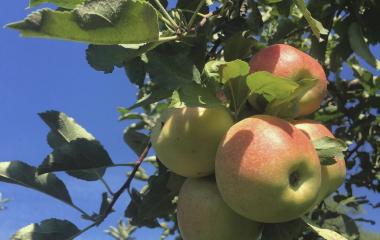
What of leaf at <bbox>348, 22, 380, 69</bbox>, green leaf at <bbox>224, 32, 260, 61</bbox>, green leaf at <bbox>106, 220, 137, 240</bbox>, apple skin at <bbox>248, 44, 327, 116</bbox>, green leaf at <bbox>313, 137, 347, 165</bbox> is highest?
green leaf at <bbox>224, 32, 260, 61</bbox>

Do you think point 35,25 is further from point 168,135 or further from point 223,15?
point 223,15

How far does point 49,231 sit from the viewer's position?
144 centimetres

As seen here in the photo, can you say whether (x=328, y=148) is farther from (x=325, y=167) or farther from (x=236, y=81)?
(x=236, y=81)

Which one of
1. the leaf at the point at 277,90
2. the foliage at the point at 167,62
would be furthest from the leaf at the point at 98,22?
the leaf at the point at 277,90

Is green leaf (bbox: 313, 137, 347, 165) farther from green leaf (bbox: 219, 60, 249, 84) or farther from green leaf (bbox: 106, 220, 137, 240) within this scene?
green leaf (bbox: 106, 220, 137, 240)

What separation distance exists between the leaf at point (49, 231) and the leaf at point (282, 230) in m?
0.56

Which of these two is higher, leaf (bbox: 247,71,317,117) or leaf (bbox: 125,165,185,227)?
leaf (bbox: 247,71,317,117)

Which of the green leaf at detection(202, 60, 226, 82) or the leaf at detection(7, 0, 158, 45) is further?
the green leaf at detection(202, 60, 226, 82)

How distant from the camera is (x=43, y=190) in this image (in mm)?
1521

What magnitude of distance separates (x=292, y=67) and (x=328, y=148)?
0.66 ft

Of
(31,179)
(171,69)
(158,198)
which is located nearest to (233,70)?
(171,69)

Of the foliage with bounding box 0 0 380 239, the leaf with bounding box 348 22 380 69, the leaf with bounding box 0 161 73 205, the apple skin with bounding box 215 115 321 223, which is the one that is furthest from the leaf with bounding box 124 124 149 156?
the apple skin with bounding box 215 115 321 223

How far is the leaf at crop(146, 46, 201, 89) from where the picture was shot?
3.71 ft

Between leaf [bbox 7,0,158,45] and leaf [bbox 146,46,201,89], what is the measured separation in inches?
4.4
